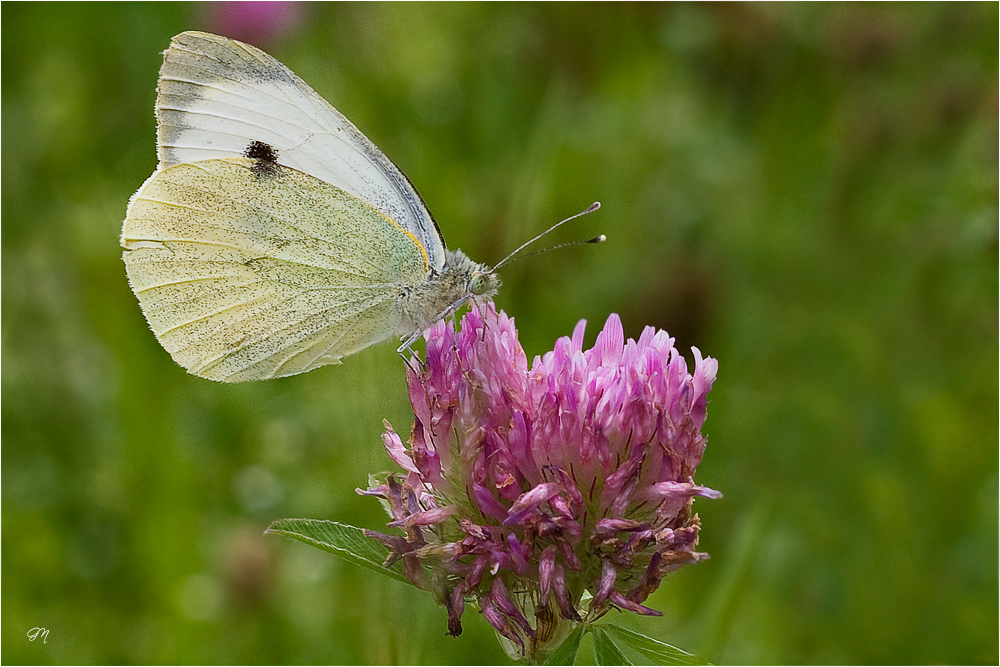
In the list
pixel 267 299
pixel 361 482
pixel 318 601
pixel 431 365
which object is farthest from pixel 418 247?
pixel 318 601

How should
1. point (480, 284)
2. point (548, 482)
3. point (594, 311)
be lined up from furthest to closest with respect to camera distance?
point (594, 311) < point (480, 284) < point (548, 482)

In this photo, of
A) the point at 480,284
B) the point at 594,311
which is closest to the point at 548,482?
the point at 480,284

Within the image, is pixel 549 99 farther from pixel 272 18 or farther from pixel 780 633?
pixel 780 633

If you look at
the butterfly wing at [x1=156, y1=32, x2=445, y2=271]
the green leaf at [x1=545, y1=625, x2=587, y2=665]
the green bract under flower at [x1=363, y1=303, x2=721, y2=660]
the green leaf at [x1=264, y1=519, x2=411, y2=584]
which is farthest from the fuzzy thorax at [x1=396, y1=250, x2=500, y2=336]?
the green leaf at [x1=545, y1=625, x2=587, y2=665]

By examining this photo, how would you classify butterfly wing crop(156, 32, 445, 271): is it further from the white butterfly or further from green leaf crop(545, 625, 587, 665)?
green leaf crop(545, 625, 587, 665)

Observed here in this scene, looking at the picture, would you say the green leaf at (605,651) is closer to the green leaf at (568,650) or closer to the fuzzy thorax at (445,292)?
the green leaf at (568,650)

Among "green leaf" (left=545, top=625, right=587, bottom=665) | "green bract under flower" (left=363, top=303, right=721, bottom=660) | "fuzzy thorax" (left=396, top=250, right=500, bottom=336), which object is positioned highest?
"fuzzy thorax" (left=396, top=250, right=500, bottom=336)

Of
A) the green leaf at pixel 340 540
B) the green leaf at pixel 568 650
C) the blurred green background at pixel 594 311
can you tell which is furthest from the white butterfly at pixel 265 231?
the green leaf at pixel 568 650

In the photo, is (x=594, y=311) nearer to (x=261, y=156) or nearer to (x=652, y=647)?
(x=261, y=156)
